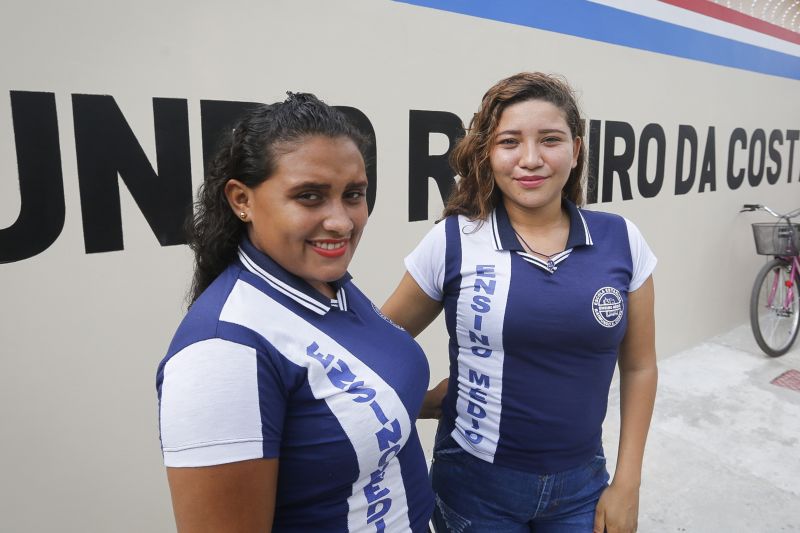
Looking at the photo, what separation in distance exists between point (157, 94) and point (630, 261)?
1.46m

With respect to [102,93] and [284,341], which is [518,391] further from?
[102,93]

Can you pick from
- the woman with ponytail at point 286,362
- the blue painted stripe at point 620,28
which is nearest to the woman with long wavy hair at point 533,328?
the woman with ponytail at point 286,362

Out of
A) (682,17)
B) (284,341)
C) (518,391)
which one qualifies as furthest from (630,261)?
(682,17)

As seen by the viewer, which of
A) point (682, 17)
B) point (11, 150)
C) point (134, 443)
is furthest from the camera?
point (682, 17)

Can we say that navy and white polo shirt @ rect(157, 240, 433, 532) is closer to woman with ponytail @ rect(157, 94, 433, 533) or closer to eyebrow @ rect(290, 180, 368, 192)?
woman with ponytail @ rect(157, 94, 433, 533)

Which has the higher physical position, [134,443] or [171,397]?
[171,397]

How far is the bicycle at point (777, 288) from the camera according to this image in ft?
13.9

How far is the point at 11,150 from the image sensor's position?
154cm

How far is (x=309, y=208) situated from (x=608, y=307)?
0.66 m

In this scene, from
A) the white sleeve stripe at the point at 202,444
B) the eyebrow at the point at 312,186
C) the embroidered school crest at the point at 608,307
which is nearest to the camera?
the white sleeve stripe at the point at 202,444

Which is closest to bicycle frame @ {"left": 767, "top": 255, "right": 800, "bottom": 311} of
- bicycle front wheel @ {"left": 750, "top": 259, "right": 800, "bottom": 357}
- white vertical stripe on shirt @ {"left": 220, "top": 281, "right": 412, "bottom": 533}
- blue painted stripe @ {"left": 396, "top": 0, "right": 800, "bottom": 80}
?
bicycle front wheel @ {"left": 750, "top": 259, "right": 800, "bottom": 357}

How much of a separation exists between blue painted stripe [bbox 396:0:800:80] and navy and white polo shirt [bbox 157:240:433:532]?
1943 millimetres

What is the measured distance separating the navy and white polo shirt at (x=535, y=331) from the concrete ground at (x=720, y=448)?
1.61 m

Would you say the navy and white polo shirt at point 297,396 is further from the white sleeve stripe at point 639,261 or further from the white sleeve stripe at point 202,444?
the white sleeve stripe at point 639,261
